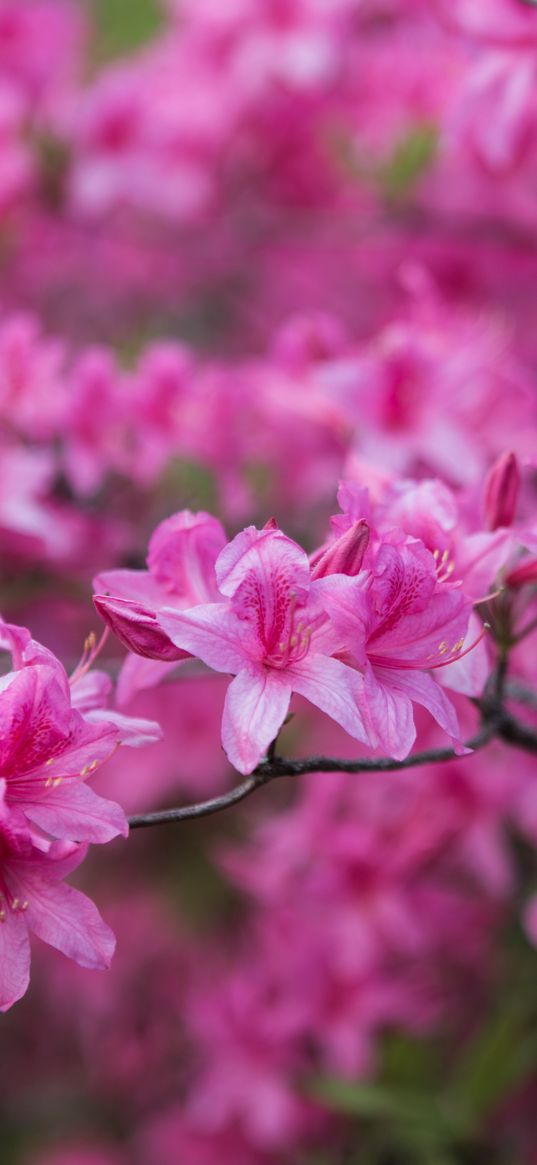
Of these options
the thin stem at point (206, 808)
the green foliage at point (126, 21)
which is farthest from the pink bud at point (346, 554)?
the green foliage at point (126, 21)

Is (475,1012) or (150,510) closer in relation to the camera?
(150,510)

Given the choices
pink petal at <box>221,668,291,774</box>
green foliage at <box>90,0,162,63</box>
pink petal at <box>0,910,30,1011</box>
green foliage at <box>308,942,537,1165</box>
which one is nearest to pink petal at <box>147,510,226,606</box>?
pink petal at <box>221,668,291,774</box>

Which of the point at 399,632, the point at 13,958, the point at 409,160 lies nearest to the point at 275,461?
the point at 409,160

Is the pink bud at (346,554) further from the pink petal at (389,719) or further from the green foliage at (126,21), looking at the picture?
the green foliage at (126,21)

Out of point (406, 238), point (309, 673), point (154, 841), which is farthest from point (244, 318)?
point (309, 673)

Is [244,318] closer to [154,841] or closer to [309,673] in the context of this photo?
[154,841]
